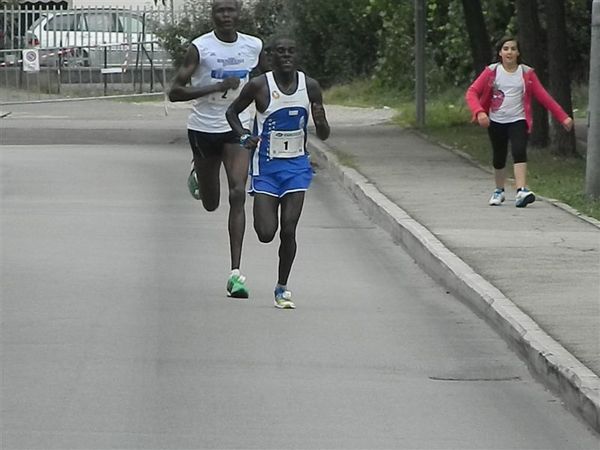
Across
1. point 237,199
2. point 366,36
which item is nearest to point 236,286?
point 237,199

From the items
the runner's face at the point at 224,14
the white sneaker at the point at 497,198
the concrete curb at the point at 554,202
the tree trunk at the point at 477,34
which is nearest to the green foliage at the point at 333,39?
the tree trunk at the point at 477,34

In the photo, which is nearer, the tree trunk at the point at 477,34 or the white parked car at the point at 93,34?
the tree trunk at the point at 477,34

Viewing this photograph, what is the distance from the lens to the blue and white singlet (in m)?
10.1

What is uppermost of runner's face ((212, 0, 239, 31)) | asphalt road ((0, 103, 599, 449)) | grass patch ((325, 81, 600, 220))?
runner's face ((212, 0, 239, 31))

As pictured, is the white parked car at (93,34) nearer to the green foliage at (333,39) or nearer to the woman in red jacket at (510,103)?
the green foliage at (333,39)

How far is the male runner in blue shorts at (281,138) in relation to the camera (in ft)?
33.2

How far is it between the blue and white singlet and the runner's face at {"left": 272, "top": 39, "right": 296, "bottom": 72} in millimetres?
137

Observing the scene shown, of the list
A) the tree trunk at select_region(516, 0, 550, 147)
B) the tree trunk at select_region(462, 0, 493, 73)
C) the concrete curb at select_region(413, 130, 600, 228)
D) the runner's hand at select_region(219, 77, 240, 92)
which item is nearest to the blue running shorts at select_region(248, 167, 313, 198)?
the runner's hand at select_region(219, 77, 240, 92)

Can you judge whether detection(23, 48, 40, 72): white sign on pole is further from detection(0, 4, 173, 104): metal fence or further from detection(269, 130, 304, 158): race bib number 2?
detection(269, 130, 304, 158): race bib number 2

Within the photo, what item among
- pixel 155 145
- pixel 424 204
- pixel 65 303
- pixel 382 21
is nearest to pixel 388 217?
pixel 424 204

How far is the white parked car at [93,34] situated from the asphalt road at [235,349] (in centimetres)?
2270

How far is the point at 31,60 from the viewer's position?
36.0 metres

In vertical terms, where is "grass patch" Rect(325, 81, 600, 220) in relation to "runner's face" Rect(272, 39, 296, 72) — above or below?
below

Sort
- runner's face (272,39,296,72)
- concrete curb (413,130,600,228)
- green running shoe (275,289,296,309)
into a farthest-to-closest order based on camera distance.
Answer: concrete curb (413,130,600,228) < green running shoe (275,289,296,309) < runner's face (272,39,296,72)
